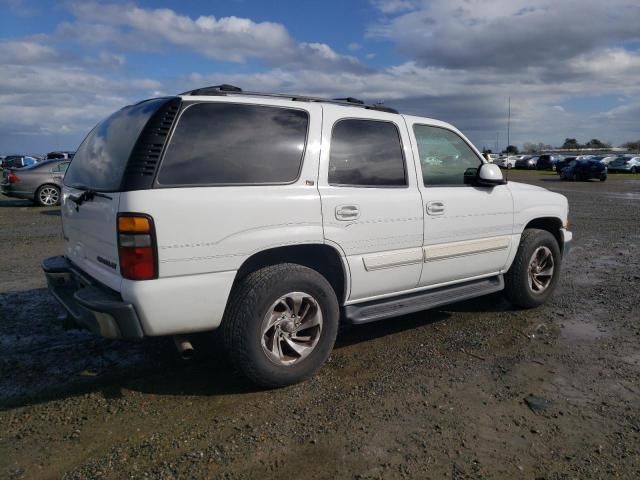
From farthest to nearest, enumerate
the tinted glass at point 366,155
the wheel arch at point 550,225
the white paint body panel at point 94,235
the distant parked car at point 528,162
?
1. the distant parked car at point 528,162
2. the wheel arch at point 550,225
3. the tinted glass at point 366,155
4. the white paint body panel at point 94,235

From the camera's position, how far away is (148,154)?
3057 mm

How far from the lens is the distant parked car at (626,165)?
42250 mm

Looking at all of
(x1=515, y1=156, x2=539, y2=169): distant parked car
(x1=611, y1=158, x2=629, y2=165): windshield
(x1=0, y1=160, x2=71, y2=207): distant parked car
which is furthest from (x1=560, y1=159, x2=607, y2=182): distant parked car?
(x1=0, y1=160, x2=71, y2=207): distant parked car

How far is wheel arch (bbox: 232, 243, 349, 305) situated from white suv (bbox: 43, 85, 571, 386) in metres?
0.01

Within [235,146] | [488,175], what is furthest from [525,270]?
[235,146]

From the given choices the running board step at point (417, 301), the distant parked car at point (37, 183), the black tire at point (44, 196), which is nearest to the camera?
the running board step at point (417, 301)

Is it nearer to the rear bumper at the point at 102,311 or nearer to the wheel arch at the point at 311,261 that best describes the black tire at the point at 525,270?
the wheel arch at the point at 311,261

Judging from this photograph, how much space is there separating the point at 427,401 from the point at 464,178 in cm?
210

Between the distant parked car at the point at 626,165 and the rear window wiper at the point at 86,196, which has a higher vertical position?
the rear window wiper at the point at 86,196

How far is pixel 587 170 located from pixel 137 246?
33.6m

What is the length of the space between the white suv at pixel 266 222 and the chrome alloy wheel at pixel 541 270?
853mm

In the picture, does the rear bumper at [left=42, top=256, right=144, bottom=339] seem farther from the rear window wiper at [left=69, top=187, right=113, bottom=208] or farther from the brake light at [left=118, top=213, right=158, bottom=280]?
the rear window wiper at [left=69, top=187, right=113, bottom=208]

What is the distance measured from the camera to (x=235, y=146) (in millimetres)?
3336

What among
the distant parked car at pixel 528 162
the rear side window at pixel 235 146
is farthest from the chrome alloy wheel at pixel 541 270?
the distant parked car at pixel 528 162
